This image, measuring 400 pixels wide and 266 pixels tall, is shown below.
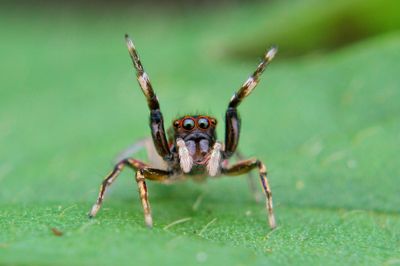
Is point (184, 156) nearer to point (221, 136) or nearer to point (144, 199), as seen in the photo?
point (144, 199)

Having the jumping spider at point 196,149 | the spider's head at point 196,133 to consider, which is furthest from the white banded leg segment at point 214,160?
the spider's head at point 196,133

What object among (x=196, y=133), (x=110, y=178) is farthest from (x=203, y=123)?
(x=110, y=178)

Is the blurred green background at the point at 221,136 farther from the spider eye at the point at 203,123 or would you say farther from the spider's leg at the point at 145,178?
the spider eye at the point at 203,123

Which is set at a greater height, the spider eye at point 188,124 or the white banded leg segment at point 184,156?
the spider eye at point 188,124

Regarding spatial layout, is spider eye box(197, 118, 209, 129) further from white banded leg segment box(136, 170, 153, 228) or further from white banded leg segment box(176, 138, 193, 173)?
white banded leg segment box(136, 170, 153, 228)

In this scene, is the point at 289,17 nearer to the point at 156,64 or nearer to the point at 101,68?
the point at 156,64

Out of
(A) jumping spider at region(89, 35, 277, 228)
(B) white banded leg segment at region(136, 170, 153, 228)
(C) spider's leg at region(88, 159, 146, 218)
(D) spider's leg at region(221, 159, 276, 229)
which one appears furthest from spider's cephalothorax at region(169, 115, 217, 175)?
(B) white banded leg segment at region(136, 170, 153, 228)
